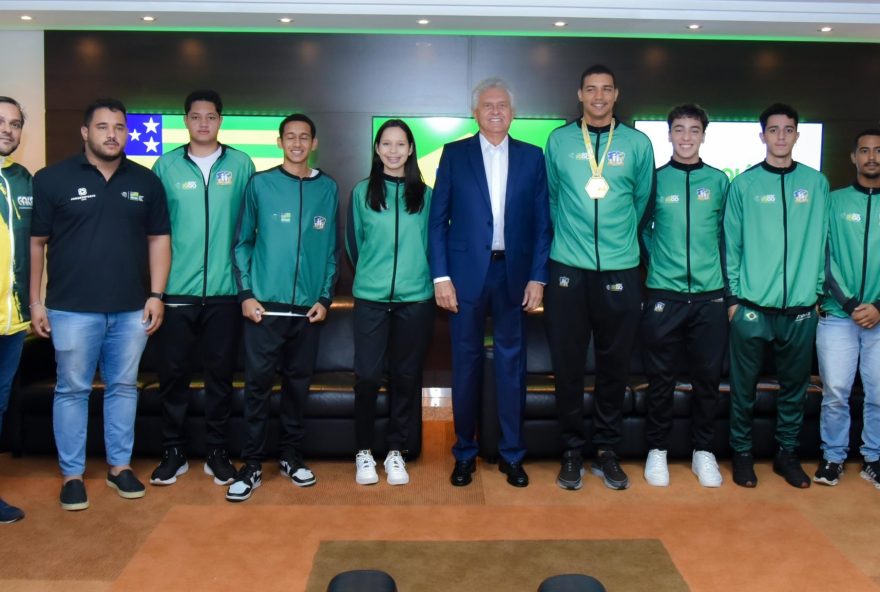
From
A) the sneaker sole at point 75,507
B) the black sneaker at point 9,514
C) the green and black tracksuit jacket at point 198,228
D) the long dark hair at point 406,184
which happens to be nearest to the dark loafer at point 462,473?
the long dark hair at point 406,184

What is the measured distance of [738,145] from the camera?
618 centimetres

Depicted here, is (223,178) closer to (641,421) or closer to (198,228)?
(198,228)

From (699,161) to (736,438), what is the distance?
147 centimetres

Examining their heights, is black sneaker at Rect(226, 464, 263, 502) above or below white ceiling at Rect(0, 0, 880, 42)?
below

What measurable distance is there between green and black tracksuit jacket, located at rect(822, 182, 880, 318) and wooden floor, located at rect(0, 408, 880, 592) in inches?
38.2

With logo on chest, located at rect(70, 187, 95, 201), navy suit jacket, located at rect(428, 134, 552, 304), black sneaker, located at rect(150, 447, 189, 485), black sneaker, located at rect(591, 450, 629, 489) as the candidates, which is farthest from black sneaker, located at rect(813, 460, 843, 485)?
logo on chest, located at rect(70, 187, 95, 201)

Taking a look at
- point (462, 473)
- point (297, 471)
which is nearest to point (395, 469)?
point (462, 473)

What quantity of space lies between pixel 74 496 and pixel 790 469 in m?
3.58

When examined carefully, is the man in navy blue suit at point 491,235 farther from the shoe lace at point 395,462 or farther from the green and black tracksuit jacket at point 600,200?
the shoe lace at point 395,462

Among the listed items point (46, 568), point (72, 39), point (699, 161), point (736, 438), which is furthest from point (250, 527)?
point (72, 39)

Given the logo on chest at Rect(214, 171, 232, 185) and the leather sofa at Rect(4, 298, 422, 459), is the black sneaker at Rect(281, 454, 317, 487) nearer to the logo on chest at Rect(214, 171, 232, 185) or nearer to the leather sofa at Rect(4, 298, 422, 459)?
the leather sofa at Rect(4, 298, 422, 459)

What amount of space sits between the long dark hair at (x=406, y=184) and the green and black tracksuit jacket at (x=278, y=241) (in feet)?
0.93

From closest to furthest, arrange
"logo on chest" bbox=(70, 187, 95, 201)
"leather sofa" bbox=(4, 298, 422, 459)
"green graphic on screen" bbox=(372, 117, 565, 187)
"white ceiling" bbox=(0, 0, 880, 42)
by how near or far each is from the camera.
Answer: "logo on chest" bbox=(70, 187, 95, 201) → "leather sofa" bbox=(4, 298, 422, 459) → "white ceiling" bbox=(0, 0, 880, 42) → "green graphic on screen" bbox=(372, 117, 565, 187)

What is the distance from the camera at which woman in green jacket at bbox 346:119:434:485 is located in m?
4.05
